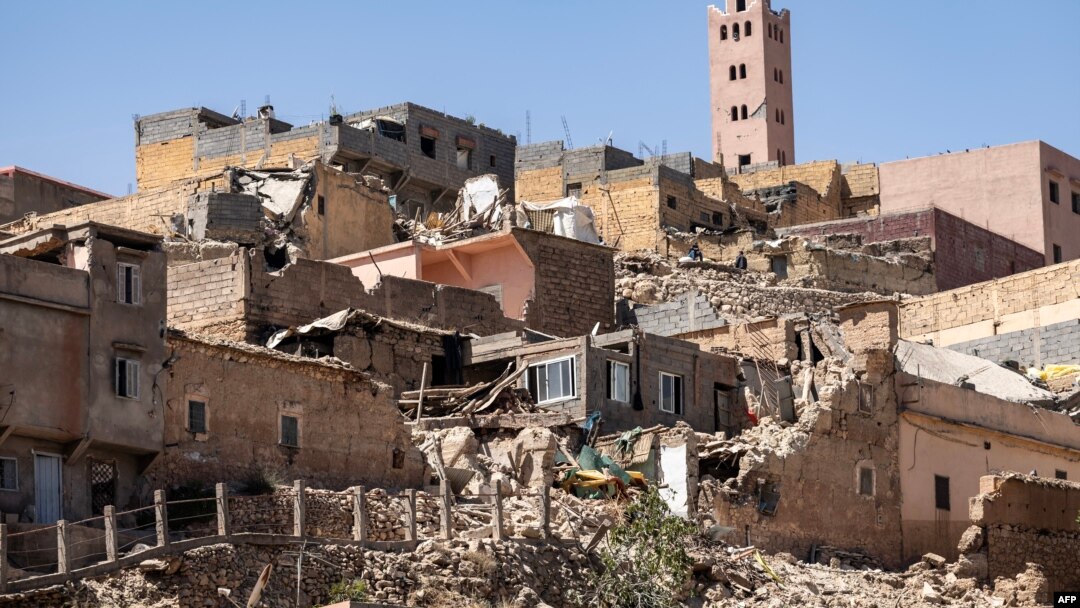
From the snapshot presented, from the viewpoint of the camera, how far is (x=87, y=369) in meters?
23.5

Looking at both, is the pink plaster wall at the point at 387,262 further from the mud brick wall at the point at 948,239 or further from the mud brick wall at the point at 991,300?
the mud brick wall at the point at 948,239

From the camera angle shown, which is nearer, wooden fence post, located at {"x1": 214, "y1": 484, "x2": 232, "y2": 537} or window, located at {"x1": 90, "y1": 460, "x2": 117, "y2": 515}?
wooden fence post, located at {"x1": 214, "y1": 484, "x2": 232, "y2": 537}

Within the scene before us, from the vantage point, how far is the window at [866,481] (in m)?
31.2

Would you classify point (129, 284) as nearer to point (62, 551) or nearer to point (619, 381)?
point (62, 551)

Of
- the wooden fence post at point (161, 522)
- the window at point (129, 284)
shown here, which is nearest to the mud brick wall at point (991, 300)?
the window at point (129, 284)

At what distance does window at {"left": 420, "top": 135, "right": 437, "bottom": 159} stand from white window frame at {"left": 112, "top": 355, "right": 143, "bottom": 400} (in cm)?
2807

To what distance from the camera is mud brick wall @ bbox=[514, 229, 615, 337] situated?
36500 millimetres

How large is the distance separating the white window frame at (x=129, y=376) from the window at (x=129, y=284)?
677 mm

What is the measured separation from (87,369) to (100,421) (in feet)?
1.82

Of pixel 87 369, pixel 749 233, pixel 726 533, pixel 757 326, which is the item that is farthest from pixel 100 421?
pixel 749 233

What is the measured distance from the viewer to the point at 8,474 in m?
22.7

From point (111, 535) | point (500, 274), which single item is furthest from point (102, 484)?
point (500, 274)

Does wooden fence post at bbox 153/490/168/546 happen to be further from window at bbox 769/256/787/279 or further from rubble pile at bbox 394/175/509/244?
window at bbox 769/256/787/279

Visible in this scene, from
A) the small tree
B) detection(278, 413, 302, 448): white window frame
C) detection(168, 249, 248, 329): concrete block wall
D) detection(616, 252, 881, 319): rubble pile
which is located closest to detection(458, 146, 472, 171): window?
detection(616, 252, 881, 319): rubble pile
